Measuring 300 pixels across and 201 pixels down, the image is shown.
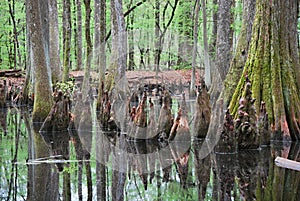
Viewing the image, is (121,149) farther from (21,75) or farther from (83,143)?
(21,75)

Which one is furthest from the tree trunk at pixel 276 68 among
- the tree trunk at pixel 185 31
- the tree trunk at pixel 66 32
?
the tree trunk at pixel 185 31

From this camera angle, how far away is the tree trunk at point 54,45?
50.6 ft

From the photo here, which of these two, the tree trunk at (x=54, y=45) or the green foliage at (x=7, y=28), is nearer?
the tree trunk at (x=54, y=45)

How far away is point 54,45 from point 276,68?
434 inches

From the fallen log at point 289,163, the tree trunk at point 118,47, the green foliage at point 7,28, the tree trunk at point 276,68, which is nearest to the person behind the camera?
the fallen log at point 289,163

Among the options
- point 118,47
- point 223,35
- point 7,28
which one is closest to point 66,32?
point 118,47

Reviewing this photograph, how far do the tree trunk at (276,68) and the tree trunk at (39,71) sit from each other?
3.82m

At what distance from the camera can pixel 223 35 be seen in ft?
39.7

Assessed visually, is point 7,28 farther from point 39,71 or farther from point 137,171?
point 137,171

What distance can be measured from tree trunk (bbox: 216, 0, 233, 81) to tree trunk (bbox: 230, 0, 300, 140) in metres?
4.83

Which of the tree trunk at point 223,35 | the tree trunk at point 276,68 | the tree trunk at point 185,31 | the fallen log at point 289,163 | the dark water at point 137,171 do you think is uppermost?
the tree trunk at point 185,31

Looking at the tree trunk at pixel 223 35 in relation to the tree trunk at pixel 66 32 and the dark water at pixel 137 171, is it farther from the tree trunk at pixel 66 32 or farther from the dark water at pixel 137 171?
the dark water at pixel 137 171

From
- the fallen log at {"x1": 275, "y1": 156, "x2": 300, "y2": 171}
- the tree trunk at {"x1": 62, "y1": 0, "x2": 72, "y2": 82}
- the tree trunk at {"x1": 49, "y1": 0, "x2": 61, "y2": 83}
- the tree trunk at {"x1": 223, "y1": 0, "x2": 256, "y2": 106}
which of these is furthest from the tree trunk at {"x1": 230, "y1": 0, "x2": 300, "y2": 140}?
the tree trunk at {"x1": 49, "y1": 0, "x2": 61, "y2": 83}

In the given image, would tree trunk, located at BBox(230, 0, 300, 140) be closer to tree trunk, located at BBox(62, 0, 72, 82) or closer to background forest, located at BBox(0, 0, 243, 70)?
tree trunk, located at BBox(62, 0, 72, 82)
